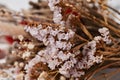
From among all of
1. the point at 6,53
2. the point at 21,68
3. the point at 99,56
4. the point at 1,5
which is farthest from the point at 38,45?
the point at 1,5

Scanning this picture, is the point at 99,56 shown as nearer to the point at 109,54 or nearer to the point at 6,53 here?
the point at 109,54

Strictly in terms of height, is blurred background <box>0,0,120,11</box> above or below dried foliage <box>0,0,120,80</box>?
above

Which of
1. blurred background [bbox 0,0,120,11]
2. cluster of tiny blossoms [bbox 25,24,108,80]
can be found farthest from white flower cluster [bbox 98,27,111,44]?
blurred background [bbox 0,0,120,11]

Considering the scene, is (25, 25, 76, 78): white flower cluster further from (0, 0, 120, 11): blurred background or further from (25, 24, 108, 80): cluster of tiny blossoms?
(0, 0, 120, 11): blurred background

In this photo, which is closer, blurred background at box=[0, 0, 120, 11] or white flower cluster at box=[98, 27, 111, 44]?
white flower cluster at box=[98, 27, 111, 44]

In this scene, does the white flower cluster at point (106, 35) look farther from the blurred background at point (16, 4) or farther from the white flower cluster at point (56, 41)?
the blurred background at point (16, 4)

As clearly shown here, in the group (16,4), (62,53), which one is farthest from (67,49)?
(16,4)

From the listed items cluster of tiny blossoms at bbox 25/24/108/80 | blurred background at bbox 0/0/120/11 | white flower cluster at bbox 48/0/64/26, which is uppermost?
blurred background at bbox 0/0/120/11

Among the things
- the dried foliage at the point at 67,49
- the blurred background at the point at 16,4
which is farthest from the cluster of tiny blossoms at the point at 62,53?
the blurred background at the point at 16,4
